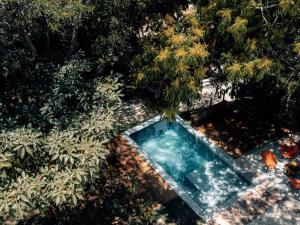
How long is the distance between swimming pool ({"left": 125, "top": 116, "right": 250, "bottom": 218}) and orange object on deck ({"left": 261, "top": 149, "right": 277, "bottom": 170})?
132 centimetres

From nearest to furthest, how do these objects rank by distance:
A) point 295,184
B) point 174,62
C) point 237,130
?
point 174,62
point 295,184
point 237,130

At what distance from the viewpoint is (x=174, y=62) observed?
11219 millimetres

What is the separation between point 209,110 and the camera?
18406 mm

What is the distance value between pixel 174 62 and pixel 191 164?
22.7ft

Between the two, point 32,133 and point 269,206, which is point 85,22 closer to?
point 32,133

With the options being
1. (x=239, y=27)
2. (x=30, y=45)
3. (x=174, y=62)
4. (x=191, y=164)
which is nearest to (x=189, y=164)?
(x=191, y=164)

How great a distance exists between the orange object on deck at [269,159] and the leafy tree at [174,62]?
5.59 meters

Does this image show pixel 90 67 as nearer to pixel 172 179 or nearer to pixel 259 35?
pixel 259 35

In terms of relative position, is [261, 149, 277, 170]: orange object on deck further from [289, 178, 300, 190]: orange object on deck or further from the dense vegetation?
the dense vegetation

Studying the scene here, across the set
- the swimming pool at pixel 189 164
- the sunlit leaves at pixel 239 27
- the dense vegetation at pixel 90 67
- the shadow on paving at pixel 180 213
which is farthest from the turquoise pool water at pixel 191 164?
the sunlit leaves at pixel 239 27

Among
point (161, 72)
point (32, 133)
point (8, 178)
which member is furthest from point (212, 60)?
point (8, 178)

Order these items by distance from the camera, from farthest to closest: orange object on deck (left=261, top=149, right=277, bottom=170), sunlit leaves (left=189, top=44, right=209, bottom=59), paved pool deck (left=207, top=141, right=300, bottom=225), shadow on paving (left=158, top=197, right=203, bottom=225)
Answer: orange object on deck (left=261, top=149, right=277, bottom=170) → paved pool deck (left=207, top=141, right=300, bottom=225) → shadow on paving (left=158, top=197, right=203, bottom=225) → sunlit leaves (left=189, top=44, right=209, bottom=59)

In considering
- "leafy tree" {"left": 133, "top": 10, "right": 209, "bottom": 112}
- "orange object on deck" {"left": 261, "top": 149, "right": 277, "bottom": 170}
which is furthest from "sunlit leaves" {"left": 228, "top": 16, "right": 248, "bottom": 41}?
"orange object on deck" {"left": 261, "top": 149, "right": 277, "bottom": 170}

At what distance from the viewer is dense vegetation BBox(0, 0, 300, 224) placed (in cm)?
916
